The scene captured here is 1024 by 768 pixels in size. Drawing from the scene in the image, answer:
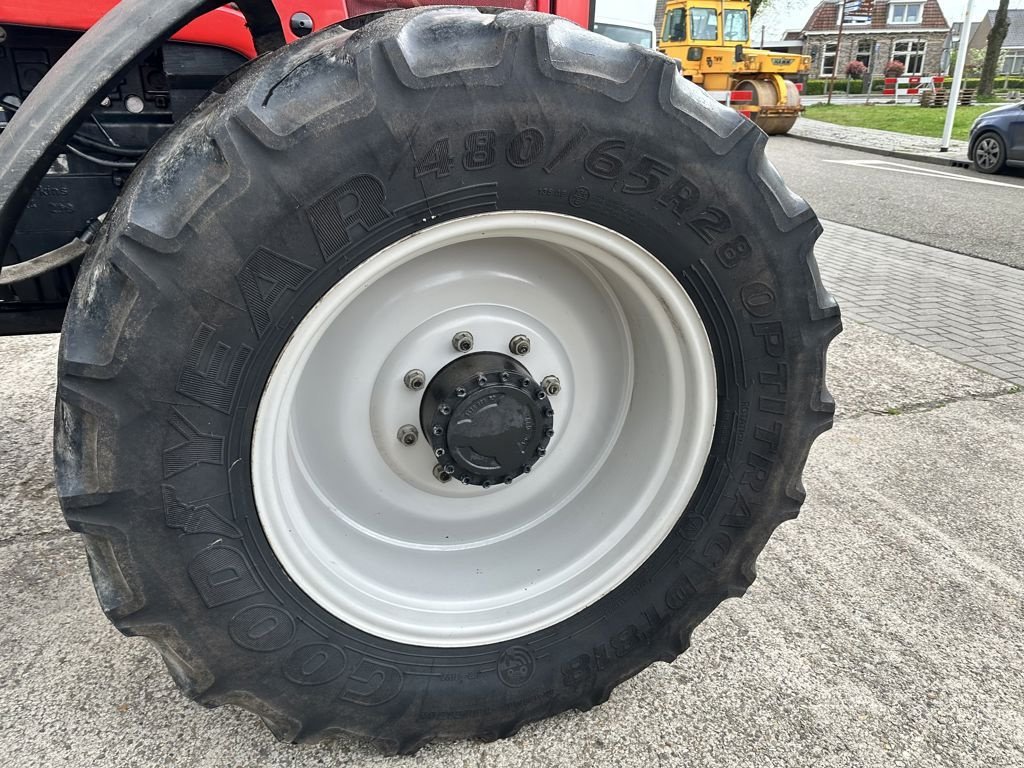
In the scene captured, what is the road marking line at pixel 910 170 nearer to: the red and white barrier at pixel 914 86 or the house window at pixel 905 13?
the red and white barrier at pixel 914 86

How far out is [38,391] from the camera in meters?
3.49

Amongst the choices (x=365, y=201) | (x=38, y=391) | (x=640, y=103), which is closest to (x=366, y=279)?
(x=365, y=201)

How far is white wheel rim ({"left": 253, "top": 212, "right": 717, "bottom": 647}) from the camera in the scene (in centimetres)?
154

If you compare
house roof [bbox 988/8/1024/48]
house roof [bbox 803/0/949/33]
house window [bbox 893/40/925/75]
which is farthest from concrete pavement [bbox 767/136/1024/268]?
house roof [bbox 988/8/1024/48]

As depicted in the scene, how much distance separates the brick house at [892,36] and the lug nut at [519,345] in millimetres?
62175

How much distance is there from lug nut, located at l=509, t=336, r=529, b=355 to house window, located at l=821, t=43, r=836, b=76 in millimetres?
63735

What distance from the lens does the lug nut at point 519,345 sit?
5.42 ft

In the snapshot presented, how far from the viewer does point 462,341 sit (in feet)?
5.24

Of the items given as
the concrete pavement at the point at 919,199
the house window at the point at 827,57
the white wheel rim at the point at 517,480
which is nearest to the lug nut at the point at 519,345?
the white wheel rim at the point at 517,480

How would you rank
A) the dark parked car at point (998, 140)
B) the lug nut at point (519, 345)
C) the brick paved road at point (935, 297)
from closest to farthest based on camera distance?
the lug nut at point (519, 345) < the brick paved road at point (935, 297) < the dark parked car at point (998, 140)

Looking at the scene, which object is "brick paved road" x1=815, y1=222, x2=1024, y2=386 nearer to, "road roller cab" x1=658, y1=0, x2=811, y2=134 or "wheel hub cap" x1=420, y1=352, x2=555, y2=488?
"wheel hub cap" x1=420, y1=352, x2=555, y2=488

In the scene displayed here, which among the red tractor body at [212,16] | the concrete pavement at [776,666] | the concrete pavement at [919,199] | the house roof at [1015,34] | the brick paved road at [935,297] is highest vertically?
the red tractor body at [212,16]

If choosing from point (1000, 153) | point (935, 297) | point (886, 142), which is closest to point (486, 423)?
point (935, 297)

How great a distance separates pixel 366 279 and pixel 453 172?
224 millimetres
